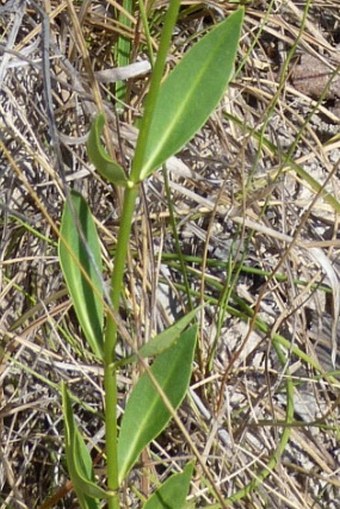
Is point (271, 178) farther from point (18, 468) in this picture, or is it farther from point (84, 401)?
point (18, 468)

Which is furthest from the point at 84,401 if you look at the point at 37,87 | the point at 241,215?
the point at 37,87

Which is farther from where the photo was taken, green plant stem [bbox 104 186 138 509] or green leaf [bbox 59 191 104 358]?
green leaf [bbox 59 191 104 358]

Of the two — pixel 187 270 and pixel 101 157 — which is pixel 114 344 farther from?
pixel 187 270

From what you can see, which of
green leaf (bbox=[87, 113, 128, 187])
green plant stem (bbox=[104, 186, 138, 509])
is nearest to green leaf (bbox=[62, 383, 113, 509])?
green plant stem (bbox=[104, 186, 138, 509])

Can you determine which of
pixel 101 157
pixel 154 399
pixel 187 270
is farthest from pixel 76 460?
pixel 187 270

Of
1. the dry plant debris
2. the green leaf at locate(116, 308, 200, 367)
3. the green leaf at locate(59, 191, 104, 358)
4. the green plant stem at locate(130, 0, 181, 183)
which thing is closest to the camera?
the green plant stem at locate(130, 0, 181, 183)

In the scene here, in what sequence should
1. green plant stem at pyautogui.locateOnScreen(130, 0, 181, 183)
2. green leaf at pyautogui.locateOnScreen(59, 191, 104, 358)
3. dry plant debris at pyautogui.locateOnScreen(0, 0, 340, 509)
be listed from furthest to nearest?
dry plant debris at pyautogui.locateOnScreen(0, 0, 340, 509), green leaf at pyautogui.locateOnScreen(59, 191, 104, 358), green plant stem at pyautogui.locateOnScreen(130, 0, 181, 183)

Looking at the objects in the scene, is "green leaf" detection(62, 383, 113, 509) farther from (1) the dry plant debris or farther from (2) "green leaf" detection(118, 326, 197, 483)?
(1) the dry plant debris
